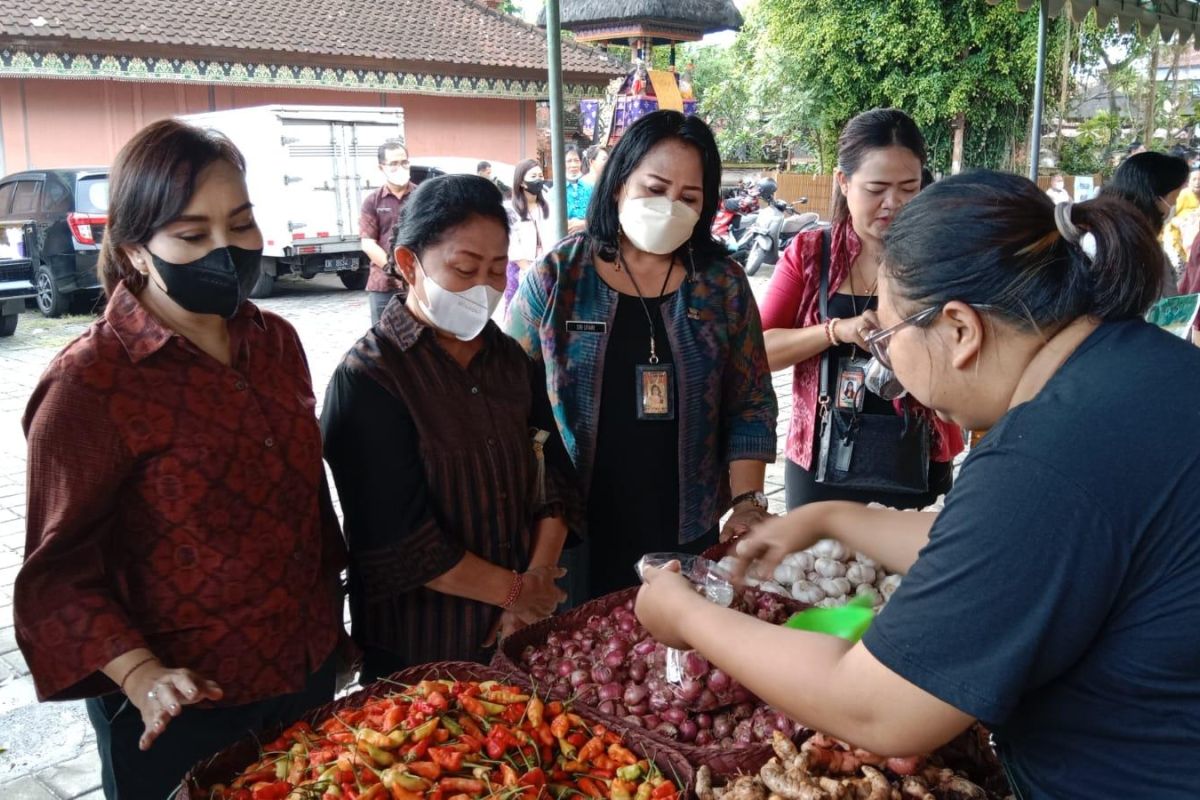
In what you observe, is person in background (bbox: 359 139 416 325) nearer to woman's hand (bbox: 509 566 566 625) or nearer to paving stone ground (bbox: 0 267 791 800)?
paving stone ground (bbox: 0 267 791 800)

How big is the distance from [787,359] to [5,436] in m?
6.01

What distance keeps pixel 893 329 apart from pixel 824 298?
1.83 m

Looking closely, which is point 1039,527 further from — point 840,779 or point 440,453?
point 440,453

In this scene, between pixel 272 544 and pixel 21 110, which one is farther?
pixel 21 110

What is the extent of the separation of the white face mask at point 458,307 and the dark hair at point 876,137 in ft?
4.53

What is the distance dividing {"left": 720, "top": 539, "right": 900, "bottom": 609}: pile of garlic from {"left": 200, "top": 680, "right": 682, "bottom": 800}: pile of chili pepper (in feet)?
2.71

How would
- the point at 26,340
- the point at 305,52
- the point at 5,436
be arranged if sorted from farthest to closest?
the point at 305,52 → the point at 26,340 → the point at 5,436

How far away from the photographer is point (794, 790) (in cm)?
157

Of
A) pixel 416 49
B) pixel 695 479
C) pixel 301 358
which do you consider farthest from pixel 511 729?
pixel 416 49

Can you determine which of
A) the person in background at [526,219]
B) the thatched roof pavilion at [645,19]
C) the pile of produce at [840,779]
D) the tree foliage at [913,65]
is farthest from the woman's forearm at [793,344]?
the tree foliage at [913,65]

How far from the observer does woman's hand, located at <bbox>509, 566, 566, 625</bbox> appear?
2.14m

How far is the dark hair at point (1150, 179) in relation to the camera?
15.2 ft

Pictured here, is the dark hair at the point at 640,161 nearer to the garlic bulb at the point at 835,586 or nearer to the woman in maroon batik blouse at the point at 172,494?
the garlic bulb at the point at 835,586

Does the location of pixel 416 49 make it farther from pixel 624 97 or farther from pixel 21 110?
pixel 624 97
